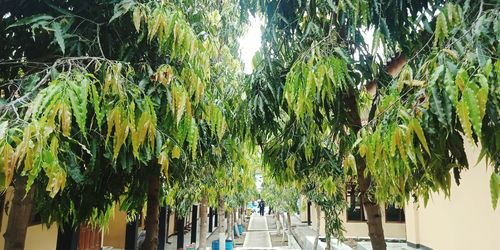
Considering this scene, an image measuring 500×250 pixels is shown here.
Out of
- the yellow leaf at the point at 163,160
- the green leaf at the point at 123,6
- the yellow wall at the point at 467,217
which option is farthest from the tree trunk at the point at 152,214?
the yellow wall at the point at 467,217

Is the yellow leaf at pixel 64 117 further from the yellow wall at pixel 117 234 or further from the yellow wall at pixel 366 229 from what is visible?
the yellow wall at pixel 366 229

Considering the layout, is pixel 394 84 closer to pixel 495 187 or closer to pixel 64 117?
pixel 495 187

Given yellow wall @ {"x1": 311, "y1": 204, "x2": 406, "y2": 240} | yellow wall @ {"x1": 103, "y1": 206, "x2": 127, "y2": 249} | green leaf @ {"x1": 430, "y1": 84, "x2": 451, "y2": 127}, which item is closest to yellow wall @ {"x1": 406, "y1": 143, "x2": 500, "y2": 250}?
green leaf @ {"x1": 430, "y1": 84, "x2": 451, "y2": 127}

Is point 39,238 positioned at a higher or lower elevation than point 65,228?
lower

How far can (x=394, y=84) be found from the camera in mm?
2451

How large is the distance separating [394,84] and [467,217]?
704 centimetres

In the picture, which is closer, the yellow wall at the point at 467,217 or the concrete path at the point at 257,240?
the yellow wall at the point at 467,217

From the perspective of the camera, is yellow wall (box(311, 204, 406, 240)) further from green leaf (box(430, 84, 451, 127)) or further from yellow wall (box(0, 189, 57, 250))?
green leaf (box(430, 84, 451, 127))

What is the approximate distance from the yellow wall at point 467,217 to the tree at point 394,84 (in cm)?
275

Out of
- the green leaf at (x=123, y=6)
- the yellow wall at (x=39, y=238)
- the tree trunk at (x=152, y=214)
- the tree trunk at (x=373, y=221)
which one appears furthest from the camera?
the yellow wall at (x=39, y=238)

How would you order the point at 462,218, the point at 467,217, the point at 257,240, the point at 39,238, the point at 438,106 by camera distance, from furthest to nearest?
the point at 257,240, the point at 39,238, the point at 462,218, the point at 467,217, the point at 438,106

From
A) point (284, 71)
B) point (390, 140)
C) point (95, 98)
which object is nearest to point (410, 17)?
point (284, 71)

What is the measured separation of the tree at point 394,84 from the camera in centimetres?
174

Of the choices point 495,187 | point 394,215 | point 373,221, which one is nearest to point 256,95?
point 373,221
